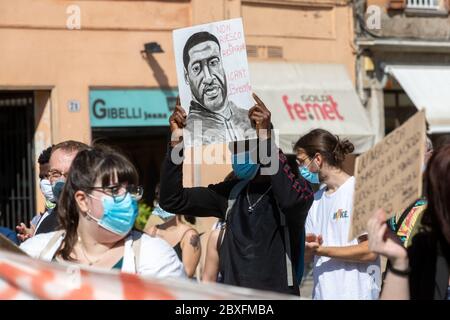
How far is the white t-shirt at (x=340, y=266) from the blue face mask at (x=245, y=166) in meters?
0.82

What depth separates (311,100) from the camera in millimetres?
17609

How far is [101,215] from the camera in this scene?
4.57 metres

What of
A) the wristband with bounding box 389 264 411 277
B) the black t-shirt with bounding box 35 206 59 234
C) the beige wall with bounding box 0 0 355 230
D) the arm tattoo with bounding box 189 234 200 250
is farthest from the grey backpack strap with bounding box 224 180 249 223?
the beige wall with bounding box 0 0 355 230

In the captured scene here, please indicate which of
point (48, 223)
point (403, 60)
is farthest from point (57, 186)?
point (403, 60)

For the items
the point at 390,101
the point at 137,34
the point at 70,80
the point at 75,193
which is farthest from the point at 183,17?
the point at 75,193

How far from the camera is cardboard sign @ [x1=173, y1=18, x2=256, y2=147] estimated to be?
245 inches

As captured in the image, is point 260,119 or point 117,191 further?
point 260,119

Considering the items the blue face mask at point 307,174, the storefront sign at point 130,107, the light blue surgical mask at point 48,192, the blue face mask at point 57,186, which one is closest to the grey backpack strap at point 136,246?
the blue face mask at point 57,186

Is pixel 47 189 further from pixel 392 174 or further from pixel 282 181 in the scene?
pixel 392 174

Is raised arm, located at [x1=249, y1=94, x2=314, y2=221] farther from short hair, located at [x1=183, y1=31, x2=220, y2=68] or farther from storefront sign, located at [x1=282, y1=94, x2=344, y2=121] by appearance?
storefront sign, located at [x1=282, y1=94, x2=344, y2=121]

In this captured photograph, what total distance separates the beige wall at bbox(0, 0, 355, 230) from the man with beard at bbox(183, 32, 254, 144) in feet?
30.8

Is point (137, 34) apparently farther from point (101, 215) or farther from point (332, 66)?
point (101, 215)

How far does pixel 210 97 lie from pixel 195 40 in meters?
0.39

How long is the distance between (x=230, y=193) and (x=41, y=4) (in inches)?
401
